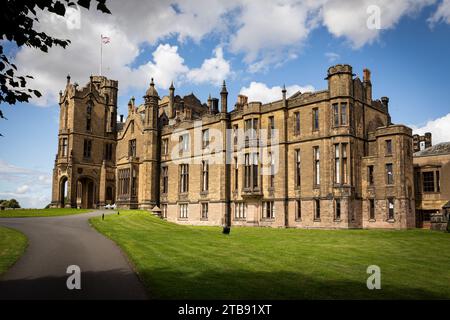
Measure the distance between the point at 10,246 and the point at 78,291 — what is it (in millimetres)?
10014

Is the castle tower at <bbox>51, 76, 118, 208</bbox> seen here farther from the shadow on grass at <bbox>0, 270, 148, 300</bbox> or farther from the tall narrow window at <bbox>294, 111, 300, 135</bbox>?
the shadow on grass at <bbox>0, 270, 148, 300</bbox>

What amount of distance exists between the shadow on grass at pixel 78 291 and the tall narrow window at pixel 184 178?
36.0 metres

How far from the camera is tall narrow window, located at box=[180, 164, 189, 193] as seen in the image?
49375 millimetres

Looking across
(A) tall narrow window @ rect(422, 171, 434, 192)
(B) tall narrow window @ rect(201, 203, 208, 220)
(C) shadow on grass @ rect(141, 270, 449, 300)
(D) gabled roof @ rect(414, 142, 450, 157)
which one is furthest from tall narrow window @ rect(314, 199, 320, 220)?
(C) shadow on grass @ rect(141, 270, 449, 300)

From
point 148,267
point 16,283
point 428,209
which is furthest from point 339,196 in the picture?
point 16,283

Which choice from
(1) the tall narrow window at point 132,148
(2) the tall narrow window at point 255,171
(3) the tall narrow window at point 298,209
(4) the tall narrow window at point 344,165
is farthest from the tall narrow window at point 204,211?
(4) the tall narrow window at point 344,165

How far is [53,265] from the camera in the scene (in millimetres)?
14852

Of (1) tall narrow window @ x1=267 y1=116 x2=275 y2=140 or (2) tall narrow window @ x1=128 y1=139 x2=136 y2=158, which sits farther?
(2) tall narrow window @ x1=128 y1=139 x2=136 y2=158

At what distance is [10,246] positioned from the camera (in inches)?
749

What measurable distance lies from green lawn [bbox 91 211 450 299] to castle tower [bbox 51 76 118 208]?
108ft

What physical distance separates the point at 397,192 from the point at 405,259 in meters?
18.5

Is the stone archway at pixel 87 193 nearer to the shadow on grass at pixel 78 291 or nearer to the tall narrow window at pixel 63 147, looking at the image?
the tall narrow window at pixel 63 147

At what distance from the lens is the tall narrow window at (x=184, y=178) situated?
4938 centimetres
